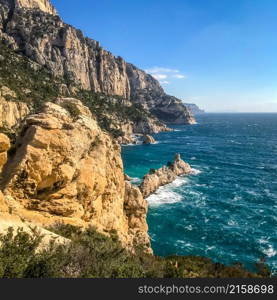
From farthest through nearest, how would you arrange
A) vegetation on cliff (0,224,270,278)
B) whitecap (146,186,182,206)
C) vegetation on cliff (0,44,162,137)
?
1. vegetation on cliff (0,44,162,137)
2. whitecap (146,186,182,206)
3. vegetation on cliff (0,224,270,278)

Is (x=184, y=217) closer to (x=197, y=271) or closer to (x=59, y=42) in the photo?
(x=197, y=271)

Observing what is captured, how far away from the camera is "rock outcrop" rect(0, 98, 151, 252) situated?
17422 millimetres

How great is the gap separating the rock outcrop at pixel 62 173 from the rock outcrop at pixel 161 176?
2817 cm

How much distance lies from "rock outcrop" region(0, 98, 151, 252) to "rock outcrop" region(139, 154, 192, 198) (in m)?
28.2

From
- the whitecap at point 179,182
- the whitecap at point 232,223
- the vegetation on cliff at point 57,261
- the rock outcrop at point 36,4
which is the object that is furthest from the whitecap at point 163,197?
the rock outcrop at point 36,4

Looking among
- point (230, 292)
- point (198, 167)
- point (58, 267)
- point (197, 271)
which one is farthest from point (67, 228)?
point (198, 167)

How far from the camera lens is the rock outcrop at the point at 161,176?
5366cm

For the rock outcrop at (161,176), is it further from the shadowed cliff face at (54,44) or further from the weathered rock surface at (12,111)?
the shadowed cliff face at (54,44)

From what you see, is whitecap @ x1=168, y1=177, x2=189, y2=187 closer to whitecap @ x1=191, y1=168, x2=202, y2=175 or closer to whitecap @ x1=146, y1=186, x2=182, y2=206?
whitecap @ x1=146, y1=186, x2=182, y2=206

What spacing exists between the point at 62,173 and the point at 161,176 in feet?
145

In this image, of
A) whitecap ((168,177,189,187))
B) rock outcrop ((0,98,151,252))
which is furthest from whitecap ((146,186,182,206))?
rock outcrop ((0,98,151,252))

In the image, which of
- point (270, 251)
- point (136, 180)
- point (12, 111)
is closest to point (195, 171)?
point (136, 180)

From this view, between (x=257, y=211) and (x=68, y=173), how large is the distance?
3731 cm

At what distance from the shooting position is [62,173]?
61.3ft
